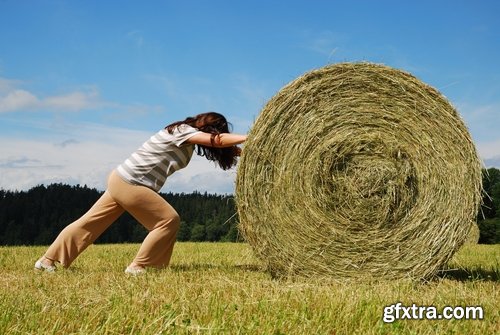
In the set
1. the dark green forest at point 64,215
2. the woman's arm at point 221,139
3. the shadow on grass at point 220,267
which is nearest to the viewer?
the woman's arm at point 221,139

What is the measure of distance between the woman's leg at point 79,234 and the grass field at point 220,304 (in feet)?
2.22

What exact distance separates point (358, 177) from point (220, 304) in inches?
85.5

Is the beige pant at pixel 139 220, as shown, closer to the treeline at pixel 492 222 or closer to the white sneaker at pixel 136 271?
the white sneaker at pixel 136 271

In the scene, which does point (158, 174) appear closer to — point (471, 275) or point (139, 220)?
point (139, 220)

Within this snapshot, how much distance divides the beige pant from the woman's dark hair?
0.73 metres

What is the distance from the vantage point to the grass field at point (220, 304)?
324 cm

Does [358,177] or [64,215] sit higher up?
[358,177]

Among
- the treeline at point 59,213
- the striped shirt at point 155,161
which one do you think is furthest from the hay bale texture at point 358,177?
the treeline at point 59,213

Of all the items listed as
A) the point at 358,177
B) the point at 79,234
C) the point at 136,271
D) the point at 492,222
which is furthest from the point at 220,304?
the point at 492,222

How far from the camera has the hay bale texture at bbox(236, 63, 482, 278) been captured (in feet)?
17.5

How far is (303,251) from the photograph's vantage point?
538cm

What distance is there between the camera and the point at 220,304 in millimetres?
3768

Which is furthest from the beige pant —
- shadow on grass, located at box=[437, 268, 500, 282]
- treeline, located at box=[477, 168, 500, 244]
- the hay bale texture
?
treeline, located at box=[477, 168, 500, 244]

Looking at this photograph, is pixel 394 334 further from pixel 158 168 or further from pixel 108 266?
pixel 108 266
